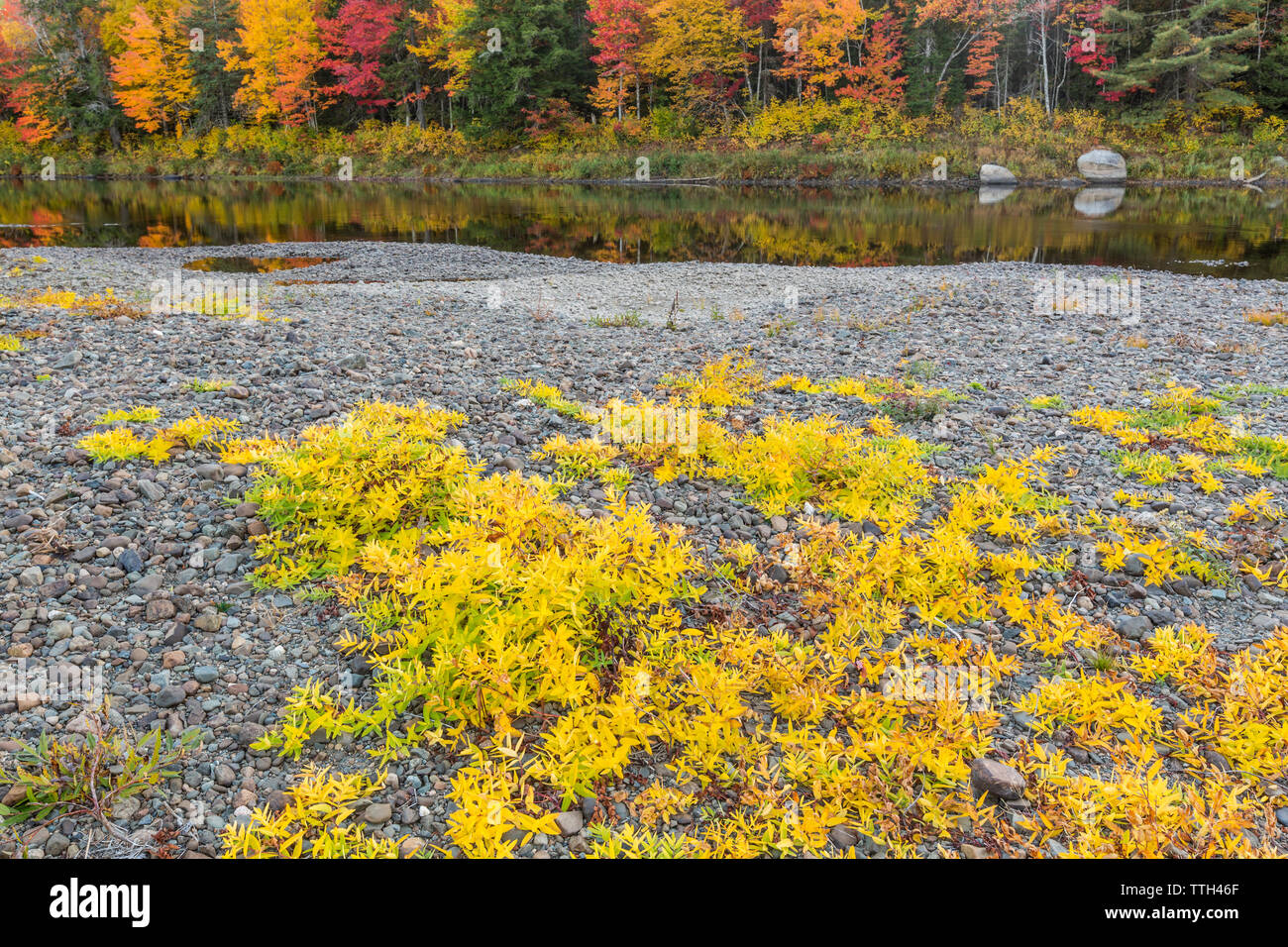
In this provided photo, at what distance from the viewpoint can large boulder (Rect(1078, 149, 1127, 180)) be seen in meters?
37.7

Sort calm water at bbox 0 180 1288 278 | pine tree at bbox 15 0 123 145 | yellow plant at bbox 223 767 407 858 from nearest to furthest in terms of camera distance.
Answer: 1. yellow plant at bbox 223 767 407 858
2. calm water at bbox 0 180 1288 278
3. pine tree at bbox 15 0 123 145

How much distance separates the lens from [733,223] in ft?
90.0

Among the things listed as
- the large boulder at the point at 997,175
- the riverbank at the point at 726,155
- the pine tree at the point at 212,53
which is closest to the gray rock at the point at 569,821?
the riverbank at the point at 726,155

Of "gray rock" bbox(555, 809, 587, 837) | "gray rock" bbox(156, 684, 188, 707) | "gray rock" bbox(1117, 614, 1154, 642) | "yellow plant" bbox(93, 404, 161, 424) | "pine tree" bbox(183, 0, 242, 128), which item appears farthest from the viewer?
"pine tree" bbox(183, 0, 242, 128)

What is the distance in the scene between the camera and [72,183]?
1837 inches

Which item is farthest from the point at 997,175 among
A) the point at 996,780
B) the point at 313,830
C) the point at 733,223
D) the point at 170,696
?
the point at 313,830

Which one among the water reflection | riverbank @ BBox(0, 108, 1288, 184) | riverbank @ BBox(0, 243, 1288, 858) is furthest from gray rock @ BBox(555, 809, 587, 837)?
riverbank @ BBox(0, 108, 1288, 184)

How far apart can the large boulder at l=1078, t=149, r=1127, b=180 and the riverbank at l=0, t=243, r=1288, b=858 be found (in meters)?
36.1

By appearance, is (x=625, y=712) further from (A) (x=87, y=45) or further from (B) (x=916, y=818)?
(A) (x=87, y=45)

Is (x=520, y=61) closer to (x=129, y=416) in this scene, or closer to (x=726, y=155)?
(x=726, y=155)

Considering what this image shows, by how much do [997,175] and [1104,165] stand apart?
5.16m

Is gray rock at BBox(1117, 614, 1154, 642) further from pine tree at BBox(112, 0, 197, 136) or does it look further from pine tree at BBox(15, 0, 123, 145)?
pine tree at BBox(15, 0, 123, 145)

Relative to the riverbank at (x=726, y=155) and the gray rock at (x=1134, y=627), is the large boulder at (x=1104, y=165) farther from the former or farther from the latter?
the gray rock at (x=1134, y=627)

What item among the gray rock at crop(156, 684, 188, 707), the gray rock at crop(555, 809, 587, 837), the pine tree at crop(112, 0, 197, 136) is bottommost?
the gray rock at crop(555, 809, 587, 837)
